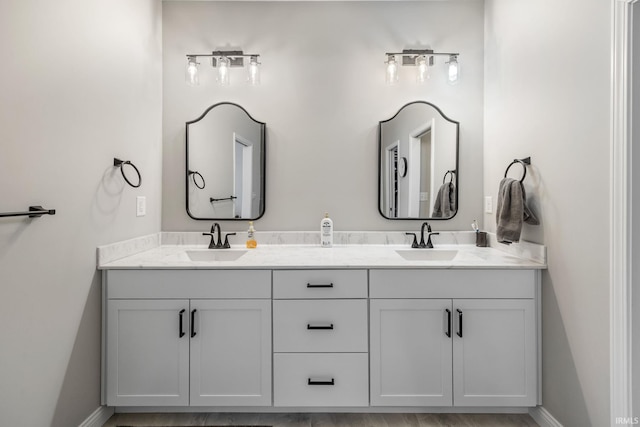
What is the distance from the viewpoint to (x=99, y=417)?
1858 mm

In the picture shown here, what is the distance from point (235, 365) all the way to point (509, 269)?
Answer: 146cm

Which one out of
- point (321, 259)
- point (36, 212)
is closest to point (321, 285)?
point (321, 259)

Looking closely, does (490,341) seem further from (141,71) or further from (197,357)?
(141,71)

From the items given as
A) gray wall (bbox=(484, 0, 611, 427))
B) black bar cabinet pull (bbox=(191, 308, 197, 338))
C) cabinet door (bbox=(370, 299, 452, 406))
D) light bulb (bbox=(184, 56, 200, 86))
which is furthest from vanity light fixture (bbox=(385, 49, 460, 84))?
black bar cabinet pull (bbox=(191, 308, 197, 338))

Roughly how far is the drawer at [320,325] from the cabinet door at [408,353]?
7cm

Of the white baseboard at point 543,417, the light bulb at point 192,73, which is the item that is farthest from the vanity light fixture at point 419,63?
the white baseboard at point 543,417

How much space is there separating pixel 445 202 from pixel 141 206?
197 centimetres

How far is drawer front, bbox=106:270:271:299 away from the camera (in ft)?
6.12

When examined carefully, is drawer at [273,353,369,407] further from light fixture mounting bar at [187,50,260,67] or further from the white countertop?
light fixture mounting bar at [187,50,260,67]

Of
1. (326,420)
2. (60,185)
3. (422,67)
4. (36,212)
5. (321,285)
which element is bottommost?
(326,420)

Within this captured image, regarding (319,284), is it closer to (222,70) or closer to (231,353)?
(231,353)

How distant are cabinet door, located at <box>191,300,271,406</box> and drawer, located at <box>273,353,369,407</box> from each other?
0.07 meters

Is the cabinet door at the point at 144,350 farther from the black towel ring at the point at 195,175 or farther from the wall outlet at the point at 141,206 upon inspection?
the black towel ring at the point at 195,175

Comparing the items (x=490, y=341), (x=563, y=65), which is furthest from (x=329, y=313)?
(x=563, y=65)
